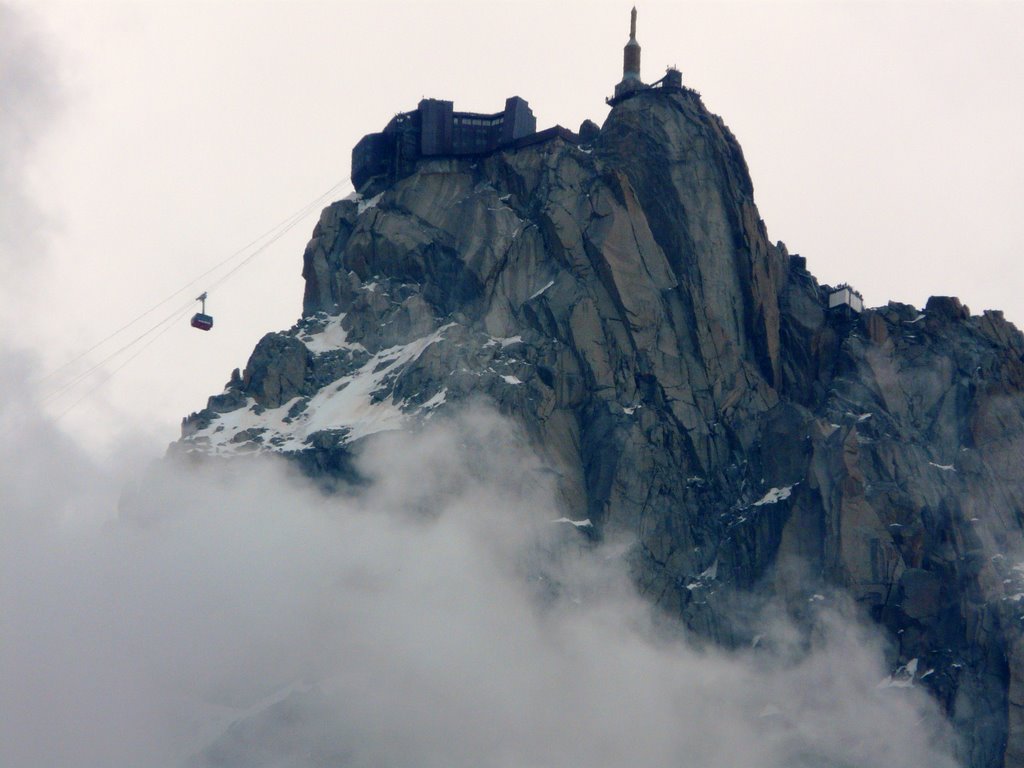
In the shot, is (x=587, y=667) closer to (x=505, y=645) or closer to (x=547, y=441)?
(x=505, y=645)

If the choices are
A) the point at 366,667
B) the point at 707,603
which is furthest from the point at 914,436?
the point at 366,667

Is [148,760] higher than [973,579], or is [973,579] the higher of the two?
[973,579]

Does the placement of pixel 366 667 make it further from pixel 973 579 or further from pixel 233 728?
pixel 973 579

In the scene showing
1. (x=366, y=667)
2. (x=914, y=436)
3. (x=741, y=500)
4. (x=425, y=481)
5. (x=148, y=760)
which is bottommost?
(x=148, y=760)

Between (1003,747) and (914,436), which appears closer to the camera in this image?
(1003,747)

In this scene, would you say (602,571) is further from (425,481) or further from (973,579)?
(973,579)

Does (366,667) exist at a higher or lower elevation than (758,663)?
lower

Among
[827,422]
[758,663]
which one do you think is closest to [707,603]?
[758,663]

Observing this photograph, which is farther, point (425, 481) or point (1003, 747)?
point (425, 481)
